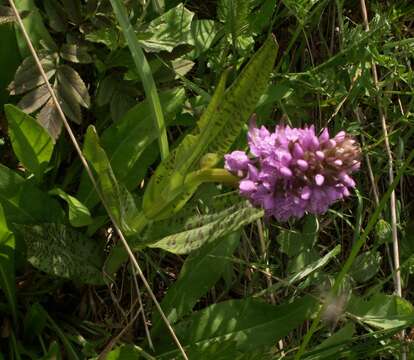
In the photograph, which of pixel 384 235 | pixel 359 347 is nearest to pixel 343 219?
pixel 384 235

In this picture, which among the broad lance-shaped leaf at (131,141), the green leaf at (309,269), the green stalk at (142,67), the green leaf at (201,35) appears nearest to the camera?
the green stalk at (142,67)

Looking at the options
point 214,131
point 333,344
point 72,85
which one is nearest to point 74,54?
point 72,85

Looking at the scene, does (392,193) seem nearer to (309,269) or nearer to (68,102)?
(309,269)

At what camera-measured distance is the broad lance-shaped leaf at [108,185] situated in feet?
4.51

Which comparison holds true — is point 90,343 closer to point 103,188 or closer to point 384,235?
point 103,188

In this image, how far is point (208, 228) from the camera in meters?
1.43

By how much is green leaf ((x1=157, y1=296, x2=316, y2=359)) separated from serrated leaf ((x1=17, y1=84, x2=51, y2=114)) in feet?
2.07

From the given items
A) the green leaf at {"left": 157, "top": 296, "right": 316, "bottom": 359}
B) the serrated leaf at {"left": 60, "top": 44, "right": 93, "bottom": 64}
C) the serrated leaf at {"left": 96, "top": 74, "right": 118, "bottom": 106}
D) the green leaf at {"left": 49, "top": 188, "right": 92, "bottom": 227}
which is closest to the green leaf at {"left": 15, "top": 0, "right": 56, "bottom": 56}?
the serrated leaf at {"left": 60, "top": 44, "right": 93, "bottom": 64}

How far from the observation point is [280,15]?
6.72ft

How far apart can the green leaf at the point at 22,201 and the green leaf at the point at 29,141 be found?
43 millimetres

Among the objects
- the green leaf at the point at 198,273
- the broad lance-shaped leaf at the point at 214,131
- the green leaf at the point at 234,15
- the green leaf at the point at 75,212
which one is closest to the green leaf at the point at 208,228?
the broad lance-shaped leaf at the point at 214,131

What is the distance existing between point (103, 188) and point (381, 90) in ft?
3.57

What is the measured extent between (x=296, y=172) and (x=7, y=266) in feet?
2.51

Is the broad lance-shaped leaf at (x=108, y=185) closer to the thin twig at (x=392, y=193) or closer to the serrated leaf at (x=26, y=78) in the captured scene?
the serrated leaf at (x=26, y=78)
